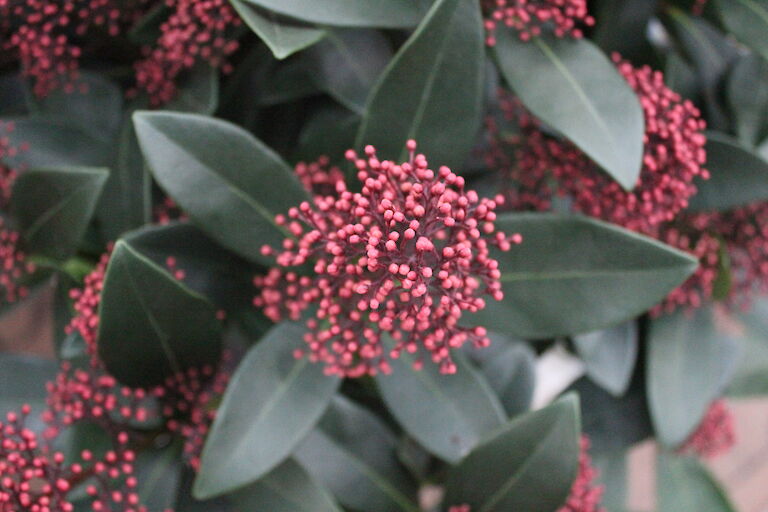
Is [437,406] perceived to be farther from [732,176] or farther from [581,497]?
[732,176]

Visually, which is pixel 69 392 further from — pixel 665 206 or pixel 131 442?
pixel 665 206

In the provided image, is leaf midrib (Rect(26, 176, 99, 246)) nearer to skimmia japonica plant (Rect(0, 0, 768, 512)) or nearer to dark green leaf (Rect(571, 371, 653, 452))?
skimmia japonica plant (Rect(0, 0, 768, 512))

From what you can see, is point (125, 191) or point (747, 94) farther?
point (747, 94)

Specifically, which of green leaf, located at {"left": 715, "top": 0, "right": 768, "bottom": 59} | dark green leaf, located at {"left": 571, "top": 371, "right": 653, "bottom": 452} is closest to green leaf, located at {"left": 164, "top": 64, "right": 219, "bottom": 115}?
green leaf, located at {"left": 715, "top": 0, "right": 768, "bottom": 59}

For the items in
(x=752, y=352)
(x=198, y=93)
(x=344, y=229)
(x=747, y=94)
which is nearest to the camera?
(x=344, y=229)

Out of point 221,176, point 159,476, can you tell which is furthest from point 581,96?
point 159,476

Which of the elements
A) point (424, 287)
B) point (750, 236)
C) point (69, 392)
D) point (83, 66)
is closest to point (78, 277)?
point (69, 392)

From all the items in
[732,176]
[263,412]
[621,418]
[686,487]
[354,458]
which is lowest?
[686,487]
